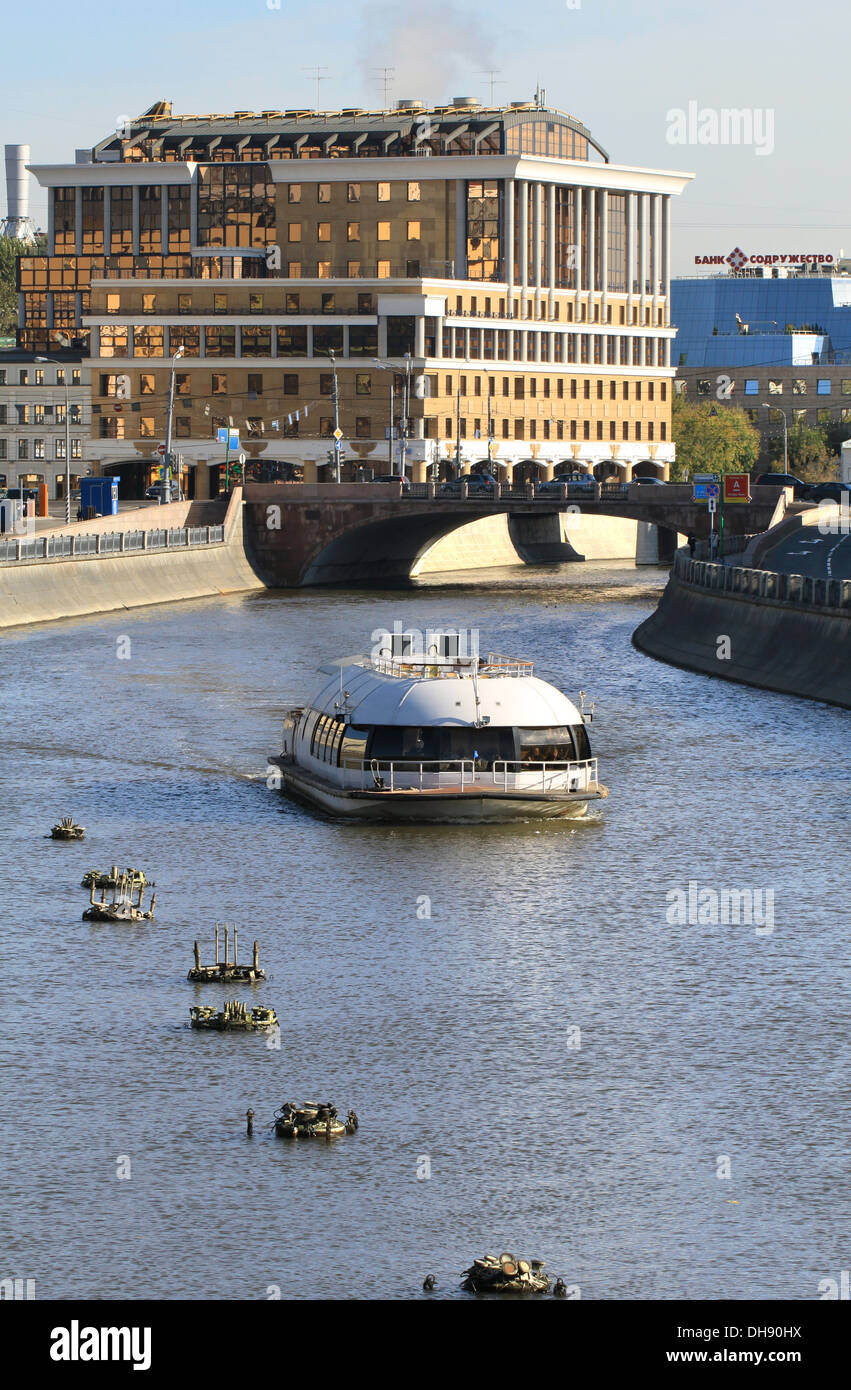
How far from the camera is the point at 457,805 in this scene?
193 feet

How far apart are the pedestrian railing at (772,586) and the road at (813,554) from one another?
405 centimetres

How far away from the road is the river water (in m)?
37.2

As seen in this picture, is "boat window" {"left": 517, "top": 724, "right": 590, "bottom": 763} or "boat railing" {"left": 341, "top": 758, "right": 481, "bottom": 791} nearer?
"boat railing" {"left": 341, "top": 758, "right": 481, "bottom": 791}

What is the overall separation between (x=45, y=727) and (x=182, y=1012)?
3752cm

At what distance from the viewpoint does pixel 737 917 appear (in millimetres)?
49375

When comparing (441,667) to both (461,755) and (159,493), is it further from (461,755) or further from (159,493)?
(159,493)

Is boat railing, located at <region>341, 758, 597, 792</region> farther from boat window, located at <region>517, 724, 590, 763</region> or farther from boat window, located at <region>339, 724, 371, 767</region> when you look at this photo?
boat window, located at <region>339, 724, 371, 767</region>

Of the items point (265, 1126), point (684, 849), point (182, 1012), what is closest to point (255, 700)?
point (684, 849)

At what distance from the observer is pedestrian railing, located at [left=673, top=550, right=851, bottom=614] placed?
283 ft

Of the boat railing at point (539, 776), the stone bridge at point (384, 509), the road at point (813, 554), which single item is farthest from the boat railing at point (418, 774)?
the stone bridge at point (384, 509)

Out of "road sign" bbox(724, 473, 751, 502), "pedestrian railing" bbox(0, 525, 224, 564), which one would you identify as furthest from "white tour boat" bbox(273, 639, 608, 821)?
"road sign" bbox(724, 473, 751, 502)

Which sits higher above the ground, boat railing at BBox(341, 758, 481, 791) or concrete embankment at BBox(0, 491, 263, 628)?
concrete embankment at BBox(0, 491, 263, 628)
